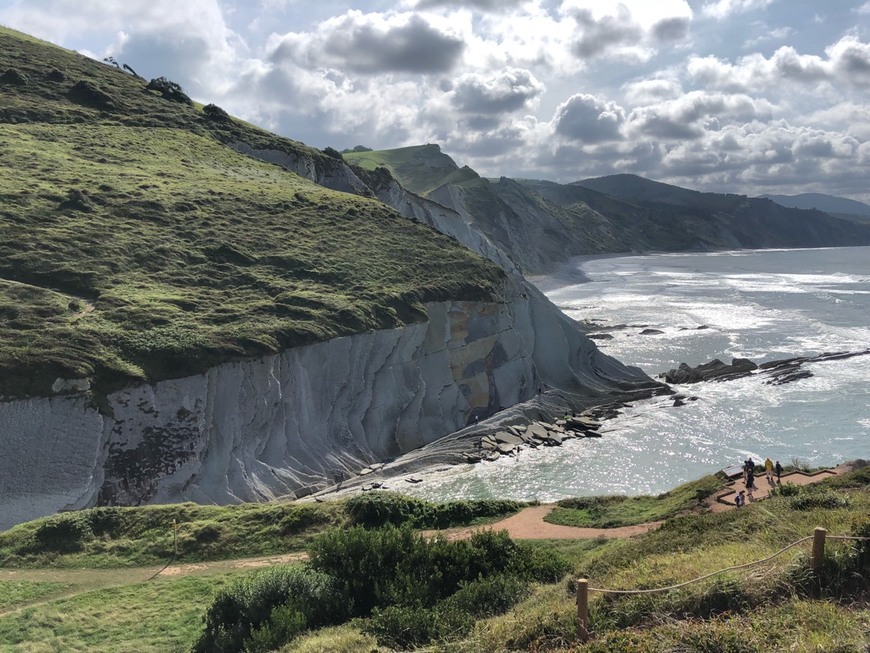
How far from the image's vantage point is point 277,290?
131 feet

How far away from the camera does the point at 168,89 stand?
255 ft

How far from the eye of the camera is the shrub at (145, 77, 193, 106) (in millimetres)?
77438

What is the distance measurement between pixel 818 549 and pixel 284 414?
26.5 metres

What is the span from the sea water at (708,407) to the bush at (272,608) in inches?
674

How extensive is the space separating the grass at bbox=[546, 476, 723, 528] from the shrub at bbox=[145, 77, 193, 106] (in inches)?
2871

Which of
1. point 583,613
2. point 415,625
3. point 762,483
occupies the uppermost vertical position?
point 583,613

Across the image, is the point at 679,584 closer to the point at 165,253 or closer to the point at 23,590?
the point at 23,590

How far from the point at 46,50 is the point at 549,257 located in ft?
376

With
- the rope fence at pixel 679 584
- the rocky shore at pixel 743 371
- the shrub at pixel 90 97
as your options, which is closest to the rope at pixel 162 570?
the rope fence at pixel 679 584

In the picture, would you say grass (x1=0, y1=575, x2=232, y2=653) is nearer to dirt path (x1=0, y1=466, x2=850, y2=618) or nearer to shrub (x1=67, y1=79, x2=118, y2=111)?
dirt path (x1=0, y1=466, x2=850, y2=618)

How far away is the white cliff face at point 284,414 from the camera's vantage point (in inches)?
979

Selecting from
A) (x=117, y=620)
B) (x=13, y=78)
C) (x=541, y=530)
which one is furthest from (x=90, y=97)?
(x=541, y=530)

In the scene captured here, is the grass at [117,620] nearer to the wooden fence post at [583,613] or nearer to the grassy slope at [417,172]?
the wooden fence post at [583,613]

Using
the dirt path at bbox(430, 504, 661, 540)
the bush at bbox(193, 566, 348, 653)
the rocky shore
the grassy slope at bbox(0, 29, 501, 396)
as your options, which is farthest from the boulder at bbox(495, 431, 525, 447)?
the bush at bbox(193, 566, 348, 653)
